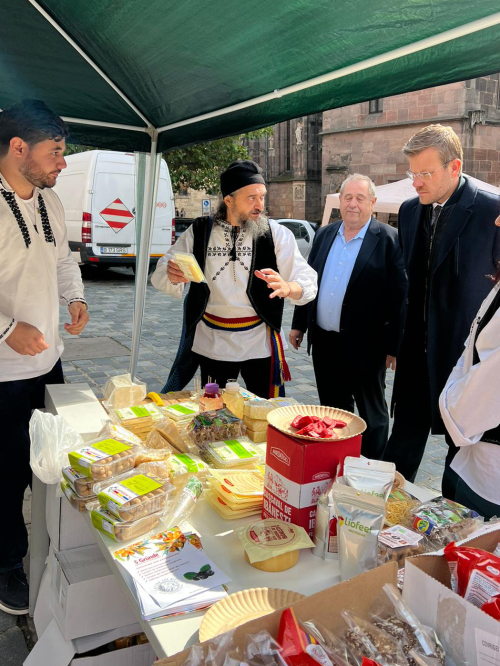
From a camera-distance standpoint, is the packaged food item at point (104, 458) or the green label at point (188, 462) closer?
the packaged food item at point (104, 458)

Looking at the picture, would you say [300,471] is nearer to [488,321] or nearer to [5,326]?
[488,321]

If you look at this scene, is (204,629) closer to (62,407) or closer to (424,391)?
(62,407)

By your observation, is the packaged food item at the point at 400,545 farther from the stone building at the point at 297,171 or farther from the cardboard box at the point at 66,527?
the stone building at the point at 297,171

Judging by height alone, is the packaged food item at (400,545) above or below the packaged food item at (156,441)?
below

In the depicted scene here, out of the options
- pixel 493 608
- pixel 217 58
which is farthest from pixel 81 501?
pixel 217 58

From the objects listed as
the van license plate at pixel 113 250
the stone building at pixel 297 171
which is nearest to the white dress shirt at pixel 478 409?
the van license plate at pixel 113 250

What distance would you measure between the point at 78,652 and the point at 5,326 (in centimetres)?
116

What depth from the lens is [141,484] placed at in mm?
1562

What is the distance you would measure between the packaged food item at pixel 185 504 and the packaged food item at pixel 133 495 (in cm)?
4

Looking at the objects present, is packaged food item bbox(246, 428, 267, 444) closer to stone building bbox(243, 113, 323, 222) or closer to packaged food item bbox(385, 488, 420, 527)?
packaged food item bbox(385, 488, 420, 527)

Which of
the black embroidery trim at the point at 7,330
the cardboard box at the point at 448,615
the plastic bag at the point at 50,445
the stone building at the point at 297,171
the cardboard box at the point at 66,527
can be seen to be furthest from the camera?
the stone building at the point at 297,171

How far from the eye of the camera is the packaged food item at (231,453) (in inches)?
72.1

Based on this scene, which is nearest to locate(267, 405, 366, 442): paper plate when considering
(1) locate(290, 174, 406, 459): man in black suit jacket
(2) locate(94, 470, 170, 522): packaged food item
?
(2) locate(94, 470, 170, 522): packaged food item

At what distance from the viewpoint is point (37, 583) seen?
2.28 meters
